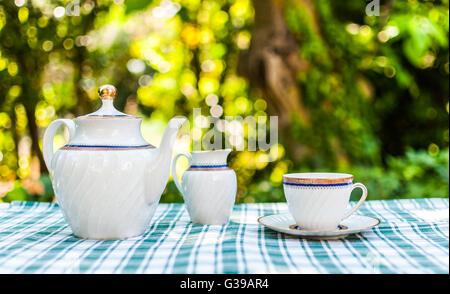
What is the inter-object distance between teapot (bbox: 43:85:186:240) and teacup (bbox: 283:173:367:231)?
279 mm

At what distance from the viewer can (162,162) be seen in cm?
98

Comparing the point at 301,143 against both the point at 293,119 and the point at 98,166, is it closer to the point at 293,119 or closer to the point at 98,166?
the point at 293,119

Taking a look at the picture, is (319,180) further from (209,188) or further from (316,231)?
(209,188)

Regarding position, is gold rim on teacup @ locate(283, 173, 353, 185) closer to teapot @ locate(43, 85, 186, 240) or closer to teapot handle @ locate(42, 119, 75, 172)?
teapot @ locate(43, 85, 186, 240)

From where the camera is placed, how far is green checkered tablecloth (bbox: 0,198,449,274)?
724 millimetres

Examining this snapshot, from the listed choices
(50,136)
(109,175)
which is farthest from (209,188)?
(50,136)

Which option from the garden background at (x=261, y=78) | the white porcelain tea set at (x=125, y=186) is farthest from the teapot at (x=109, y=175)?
the garden background at (x=261, y=78)

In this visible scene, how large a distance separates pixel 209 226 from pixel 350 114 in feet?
5.62

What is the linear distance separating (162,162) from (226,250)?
254mm

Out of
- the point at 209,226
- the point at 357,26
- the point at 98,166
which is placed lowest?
the point at 209,226

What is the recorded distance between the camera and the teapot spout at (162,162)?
3.16ft

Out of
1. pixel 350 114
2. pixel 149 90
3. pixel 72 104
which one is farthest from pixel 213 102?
pixel 350 114
